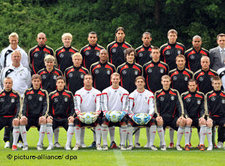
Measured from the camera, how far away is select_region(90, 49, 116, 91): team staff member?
41.4 feet

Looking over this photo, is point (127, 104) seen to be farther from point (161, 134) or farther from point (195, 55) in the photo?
point (195, 55)

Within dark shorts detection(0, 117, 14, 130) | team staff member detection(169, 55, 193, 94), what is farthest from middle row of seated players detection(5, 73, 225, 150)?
team staff member detection(169, 55, 193, 94)

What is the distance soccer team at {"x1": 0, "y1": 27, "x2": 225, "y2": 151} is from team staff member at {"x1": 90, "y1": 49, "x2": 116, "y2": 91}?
0.8 inches

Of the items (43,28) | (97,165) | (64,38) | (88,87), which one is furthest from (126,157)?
(43,28)

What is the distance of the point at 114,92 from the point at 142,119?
905 mm

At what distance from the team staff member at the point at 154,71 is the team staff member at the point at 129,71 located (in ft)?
0.62

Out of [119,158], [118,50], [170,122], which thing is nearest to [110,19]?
[118,50]

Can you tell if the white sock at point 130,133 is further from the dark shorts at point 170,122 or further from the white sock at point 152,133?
the dark shorts at point 170,122

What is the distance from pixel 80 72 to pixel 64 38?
1.08m

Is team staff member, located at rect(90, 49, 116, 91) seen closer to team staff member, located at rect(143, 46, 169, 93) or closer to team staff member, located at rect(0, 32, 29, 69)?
team staff member, located at rect(143, 46, 169, 93)

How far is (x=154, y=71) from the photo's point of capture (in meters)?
12.6

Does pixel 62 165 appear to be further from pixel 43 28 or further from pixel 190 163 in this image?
pixel 43 28

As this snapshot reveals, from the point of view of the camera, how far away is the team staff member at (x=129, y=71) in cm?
1258

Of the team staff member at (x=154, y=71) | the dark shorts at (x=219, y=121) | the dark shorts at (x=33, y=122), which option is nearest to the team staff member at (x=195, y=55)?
the team staff member at (x=154, y=71)
